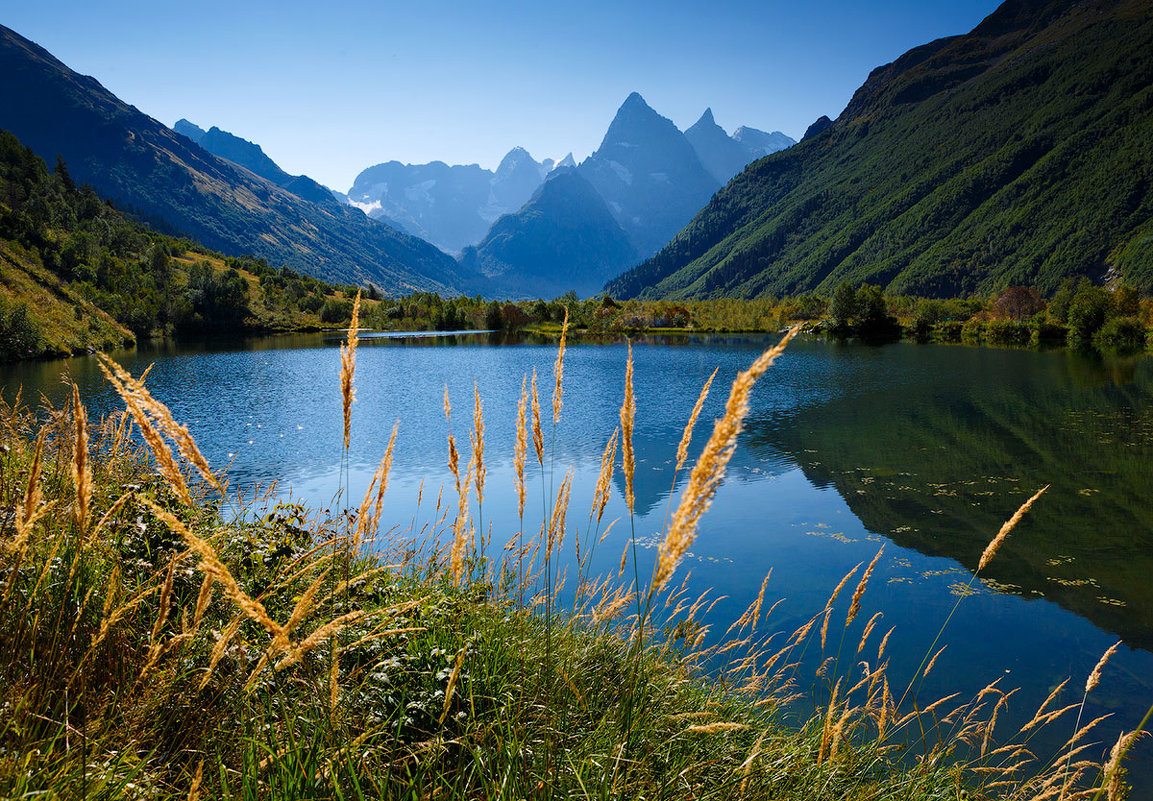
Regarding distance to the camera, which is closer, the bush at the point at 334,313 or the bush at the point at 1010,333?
the bush at the point at 1010,333

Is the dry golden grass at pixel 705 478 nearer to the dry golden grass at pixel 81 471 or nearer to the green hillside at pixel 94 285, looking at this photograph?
the dry golden grass at pixel 81 471

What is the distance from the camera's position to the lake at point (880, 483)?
925cm

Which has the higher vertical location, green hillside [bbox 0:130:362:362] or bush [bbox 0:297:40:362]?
green hillside [bbox 0:130:362:362]

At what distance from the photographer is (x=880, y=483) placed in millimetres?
17328

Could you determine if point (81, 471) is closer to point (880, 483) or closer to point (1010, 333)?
point (880, 483)

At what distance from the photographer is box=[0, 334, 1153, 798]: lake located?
30.3 feet

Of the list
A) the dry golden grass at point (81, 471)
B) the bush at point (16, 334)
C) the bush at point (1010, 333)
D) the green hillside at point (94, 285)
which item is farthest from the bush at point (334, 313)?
the dry golden grass at point (81, 471)

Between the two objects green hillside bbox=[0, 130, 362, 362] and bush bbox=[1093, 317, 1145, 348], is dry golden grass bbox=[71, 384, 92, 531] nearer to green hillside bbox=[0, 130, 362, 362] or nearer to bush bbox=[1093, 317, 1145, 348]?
green hillside bbox=[0, 130, 362, 362]

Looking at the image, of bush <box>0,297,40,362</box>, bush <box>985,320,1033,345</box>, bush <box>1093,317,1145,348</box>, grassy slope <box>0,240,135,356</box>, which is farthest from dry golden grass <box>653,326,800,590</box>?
bush <box>985,320,1033,345</box>

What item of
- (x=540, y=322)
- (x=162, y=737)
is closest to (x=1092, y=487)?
(x=162, y=737)

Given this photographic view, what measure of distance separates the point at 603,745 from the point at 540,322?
123m

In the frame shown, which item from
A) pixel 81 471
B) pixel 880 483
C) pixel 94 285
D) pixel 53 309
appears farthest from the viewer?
pixel 94 285

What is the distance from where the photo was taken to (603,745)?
112 inches

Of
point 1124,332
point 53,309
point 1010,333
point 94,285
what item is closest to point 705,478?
point 53,309
